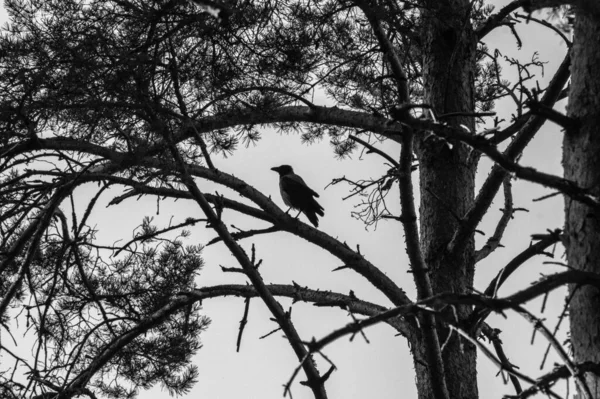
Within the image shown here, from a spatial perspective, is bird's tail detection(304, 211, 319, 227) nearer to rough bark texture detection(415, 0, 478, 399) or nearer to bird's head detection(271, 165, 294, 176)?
bird's head detection(271, 165, 294, 176)

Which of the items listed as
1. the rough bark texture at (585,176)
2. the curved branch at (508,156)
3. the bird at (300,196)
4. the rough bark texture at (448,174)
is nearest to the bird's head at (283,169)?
the bird at (300,196)

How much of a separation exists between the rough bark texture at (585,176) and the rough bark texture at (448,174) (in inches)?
59.7

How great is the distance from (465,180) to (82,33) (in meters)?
2.66

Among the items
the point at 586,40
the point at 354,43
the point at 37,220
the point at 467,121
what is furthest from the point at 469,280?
the point at 37,220

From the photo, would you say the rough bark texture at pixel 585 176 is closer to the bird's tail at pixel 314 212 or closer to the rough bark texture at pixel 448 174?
the rough bark texture at pixel 448 174

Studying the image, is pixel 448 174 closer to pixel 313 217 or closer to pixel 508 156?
pixel 508 156

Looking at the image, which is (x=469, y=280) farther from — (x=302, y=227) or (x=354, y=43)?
(x=354, y=43)

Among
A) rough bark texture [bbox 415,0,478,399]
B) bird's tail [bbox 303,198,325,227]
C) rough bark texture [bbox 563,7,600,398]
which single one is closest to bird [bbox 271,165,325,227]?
bird's tail [bbox 303,198,325,227]

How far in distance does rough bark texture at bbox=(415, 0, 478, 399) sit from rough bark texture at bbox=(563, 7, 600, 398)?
152 cm

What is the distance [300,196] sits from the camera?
6992mm

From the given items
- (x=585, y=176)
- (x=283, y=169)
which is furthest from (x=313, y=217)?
(x=585, y=176)

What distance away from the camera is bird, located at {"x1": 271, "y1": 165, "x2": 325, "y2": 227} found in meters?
6.86

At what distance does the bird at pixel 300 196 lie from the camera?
6.86 m

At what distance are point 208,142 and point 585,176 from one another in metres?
3.65
